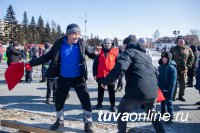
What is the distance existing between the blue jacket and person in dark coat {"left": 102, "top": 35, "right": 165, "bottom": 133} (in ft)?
5.41

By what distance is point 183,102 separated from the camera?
8.24 meters

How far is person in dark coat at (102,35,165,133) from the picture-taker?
158 inches

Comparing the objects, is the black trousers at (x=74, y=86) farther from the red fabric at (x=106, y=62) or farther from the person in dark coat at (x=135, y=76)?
the red fabric at (x=106, y=62)

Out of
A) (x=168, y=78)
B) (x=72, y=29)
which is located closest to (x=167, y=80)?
(x=168, y=78)

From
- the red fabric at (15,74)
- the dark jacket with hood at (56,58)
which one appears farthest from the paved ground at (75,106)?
the dark jacket with hood at (56,58)

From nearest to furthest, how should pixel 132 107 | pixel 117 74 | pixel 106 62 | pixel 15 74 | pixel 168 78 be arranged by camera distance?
pixel 117 74 < pixel 132 107 < pixel 15 74 < pixel 168 78 < pixel 106 62

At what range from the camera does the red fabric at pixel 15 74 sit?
16.9 ft

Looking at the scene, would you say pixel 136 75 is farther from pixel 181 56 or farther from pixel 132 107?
pixel 181 56

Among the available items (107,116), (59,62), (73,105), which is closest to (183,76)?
(107,116)

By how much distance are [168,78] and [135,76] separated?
2069 millimetres

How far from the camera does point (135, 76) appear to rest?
4137 millimetres

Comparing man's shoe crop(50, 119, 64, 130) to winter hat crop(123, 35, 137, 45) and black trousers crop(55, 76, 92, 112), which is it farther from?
winter hat crop(123, 35, 137, 45)

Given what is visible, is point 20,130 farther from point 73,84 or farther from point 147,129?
point 147,129

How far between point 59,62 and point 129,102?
5.10 feet
